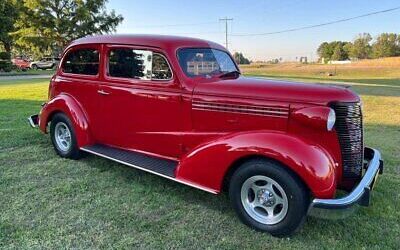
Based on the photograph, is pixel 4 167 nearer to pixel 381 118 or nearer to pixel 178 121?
pixel 178 121

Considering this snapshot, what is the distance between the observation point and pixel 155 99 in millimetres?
4211

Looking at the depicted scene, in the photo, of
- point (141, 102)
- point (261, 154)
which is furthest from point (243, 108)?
point (141, 102)

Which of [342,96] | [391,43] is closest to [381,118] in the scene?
[342,96]

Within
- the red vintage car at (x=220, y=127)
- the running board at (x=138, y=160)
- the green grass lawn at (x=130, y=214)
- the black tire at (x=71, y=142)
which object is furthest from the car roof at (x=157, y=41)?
the green grass lawn at (x=130, y=214)

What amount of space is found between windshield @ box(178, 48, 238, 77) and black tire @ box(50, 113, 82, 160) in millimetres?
2089

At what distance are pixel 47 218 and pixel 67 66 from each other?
2.70 metres

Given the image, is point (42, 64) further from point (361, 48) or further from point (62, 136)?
point (361, 48)

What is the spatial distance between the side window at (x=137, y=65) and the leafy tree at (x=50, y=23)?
142 feet

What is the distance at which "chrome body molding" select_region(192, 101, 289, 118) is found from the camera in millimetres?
3342

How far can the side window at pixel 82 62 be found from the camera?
16.3 ft

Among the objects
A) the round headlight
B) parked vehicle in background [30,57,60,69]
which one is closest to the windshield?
the round headlight

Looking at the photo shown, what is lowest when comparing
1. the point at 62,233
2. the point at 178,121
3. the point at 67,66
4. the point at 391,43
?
the point at 62,233

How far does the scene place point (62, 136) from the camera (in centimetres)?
556

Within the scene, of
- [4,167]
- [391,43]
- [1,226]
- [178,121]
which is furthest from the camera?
[391,43]
